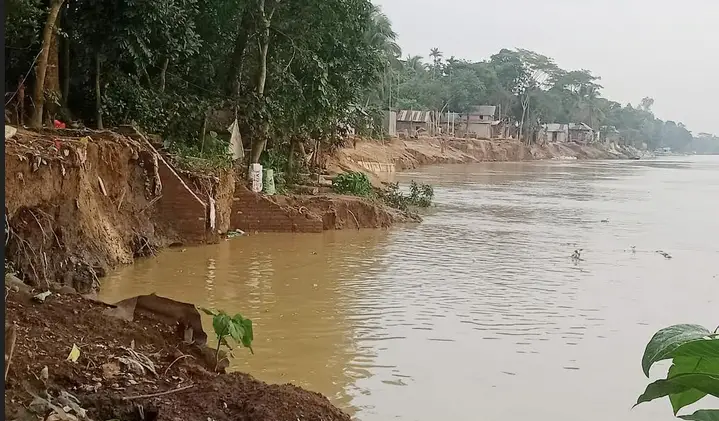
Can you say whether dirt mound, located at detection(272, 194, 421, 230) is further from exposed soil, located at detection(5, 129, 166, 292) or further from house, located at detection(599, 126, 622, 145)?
house, located at detection(599, 126, 622, 145)

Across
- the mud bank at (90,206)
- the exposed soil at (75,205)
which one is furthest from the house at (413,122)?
the exposed soil at (75,205)

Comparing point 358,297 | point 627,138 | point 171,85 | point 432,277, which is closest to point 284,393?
point 358,297

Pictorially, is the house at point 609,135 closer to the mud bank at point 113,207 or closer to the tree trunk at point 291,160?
the tree trunk at point 291,160

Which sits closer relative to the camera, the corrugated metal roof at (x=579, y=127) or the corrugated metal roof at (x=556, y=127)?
the corrugated metal roof at (x=556, y=127)

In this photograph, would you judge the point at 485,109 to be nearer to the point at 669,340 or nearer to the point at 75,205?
the point at 75,205

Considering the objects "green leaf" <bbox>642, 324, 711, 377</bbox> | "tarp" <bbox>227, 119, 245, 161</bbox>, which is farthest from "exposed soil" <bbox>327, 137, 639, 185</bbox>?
"green leaf" <bbox>642, 324, 711, 377</bbox>

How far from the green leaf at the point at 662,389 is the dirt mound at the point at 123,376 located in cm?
200

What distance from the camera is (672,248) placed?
13.4m

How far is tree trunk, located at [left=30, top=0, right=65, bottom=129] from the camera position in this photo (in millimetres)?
8516

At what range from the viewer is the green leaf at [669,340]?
87 cm

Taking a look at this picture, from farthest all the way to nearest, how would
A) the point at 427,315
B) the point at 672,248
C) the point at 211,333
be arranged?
the point at 672,248
the point at 427,315
the point at 211,333

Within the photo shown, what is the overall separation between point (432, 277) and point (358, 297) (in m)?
1.64

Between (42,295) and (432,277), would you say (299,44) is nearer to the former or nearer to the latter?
(432,277)

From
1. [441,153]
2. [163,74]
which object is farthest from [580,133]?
[163,74]
